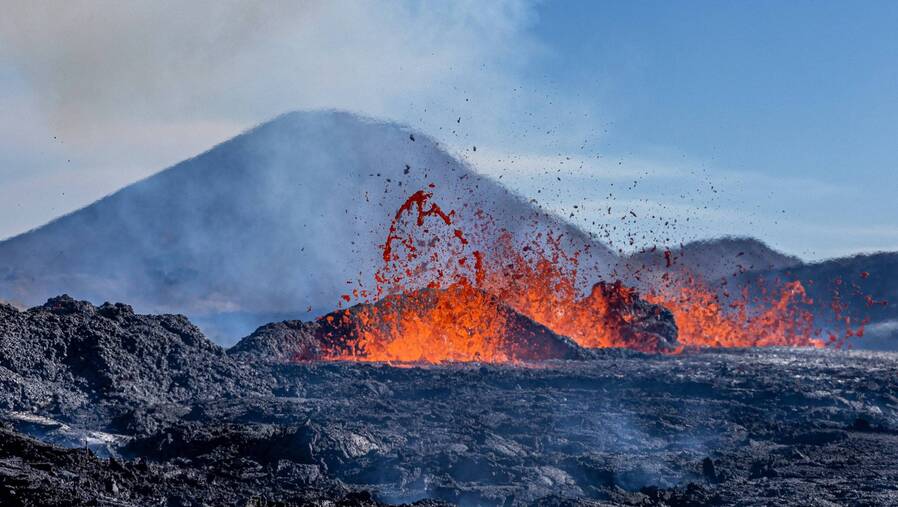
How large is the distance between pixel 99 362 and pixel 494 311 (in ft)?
45.6

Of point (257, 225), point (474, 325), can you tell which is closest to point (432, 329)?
point (474, 325)

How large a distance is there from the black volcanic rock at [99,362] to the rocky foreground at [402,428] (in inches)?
1.9

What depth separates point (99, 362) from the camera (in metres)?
20.1

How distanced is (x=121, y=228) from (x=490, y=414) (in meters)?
48.7

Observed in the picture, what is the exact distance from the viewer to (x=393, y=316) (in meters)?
31.9

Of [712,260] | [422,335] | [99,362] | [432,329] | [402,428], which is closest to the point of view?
[402,428]

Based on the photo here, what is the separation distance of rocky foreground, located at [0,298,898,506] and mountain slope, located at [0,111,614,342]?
106 feet

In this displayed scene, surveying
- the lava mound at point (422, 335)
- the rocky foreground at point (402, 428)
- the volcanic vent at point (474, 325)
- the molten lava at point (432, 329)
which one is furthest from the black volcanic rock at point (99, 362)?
the molten lava at point (432, 329)

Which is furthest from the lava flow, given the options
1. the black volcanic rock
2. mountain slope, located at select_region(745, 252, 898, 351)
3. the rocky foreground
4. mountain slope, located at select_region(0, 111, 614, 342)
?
mountain slope, located at select_region(0, 111, 614, 342)

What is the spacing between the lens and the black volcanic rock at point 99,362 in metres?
18.5

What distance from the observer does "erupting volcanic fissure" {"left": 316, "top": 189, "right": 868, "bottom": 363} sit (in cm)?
3073

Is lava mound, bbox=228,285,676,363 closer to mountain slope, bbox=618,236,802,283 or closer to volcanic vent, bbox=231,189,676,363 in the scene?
volcanic vent, bbox=231,189,676,363

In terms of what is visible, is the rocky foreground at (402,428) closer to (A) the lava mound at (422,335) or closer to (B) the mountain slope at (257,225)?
(A) the lava mound at (422,335)

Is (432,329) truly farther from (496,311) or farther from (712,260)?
(712,260)
